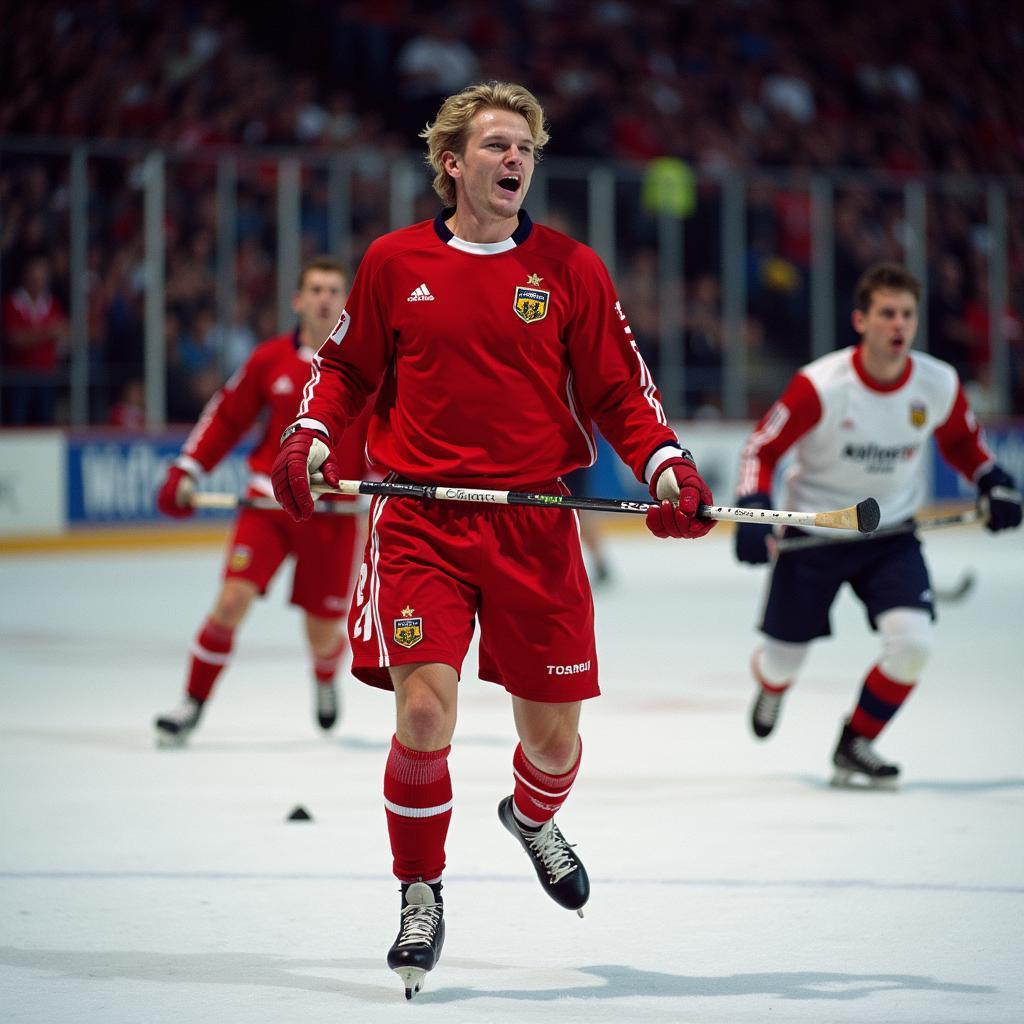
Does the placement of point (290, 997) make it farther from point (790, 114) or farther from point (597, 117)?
point (790, 114)

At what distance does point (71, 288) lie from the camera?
12.2 meters

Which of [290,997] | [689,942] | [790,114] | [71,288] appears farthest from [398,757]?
[790,114]

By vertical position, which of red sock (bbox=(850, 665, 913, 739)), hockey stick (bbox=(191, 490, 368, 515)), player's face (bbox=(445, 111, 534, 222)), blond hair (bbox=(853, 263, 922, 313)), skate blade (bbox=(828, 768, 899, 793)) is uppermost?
player's face (bbox=(445, 111, 534, 222))

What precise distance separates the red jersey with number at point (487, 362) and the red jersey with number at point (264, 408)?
8.40 feet

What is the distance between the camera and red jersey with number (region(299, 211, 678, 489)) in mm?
3361

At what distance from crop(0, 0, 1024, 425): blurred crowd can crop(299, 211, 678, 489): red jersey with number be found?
880 cm

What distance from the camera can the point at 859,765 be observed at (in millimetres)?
5176

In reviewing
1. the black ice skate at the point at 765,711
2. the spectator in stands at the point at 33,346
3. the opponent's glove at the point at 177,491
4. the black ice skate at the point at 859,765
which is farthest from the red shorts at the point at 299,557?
the spectator in stands at the point at 33,346

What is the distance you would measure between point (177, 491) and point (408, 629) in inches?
111

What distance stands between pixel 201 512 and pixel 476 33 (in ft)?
17.7

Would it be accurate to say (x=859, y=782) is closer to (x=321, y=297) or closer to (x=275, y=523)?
(x=275, y=523)

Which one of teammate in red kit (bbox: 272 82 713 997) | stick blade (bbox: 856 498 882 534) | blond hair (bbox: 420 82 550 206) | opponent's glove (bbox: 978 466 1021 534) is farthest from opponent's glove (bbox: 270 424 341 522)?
opponent's glove (bbox: 978 466 1021 534)

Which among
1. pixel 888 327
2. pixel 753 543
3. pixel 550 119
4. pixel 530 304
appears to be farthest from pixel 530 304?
pixel 550 119

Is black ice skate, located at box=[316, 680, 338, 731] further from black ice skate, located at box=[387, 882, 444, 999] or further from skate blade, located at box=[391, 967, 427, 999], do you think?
skate blade, located at box=[391, 967, 427, 999]
